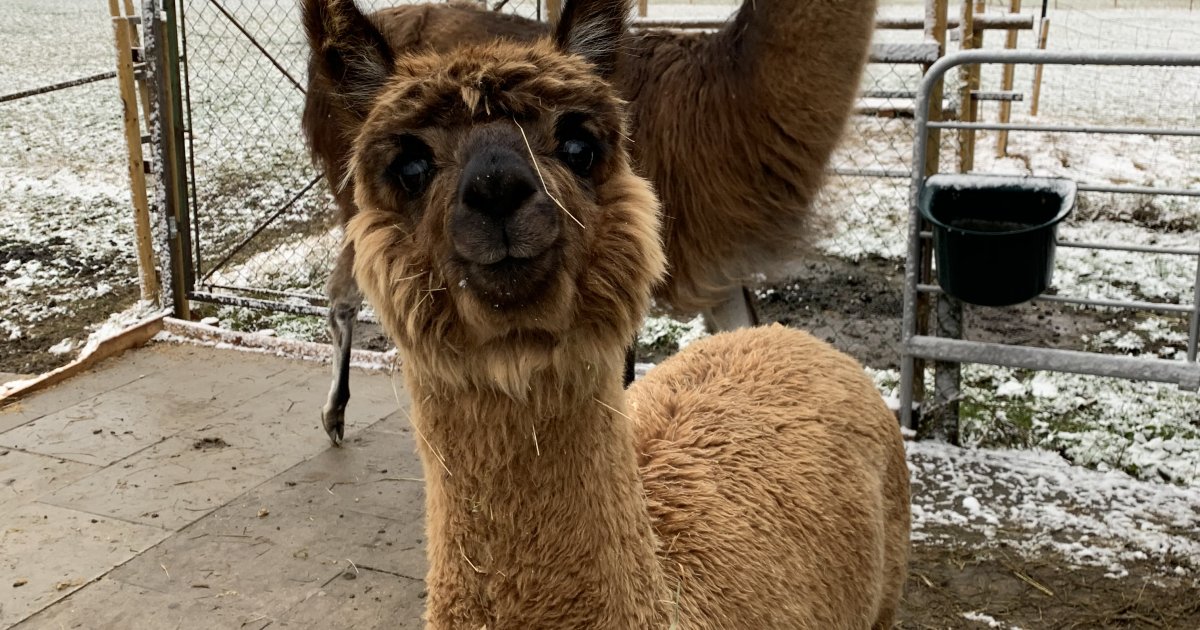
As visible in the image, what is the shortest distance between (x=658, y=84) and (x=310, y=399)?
2413 millimetres

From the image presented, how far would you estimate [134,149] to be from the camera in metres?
5.86

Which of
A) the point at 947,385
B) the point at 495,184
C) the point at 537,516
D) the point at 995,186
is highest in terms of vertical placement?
the point at 495,184

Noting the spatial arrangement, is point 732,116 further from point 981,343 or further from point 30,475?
point 30,475

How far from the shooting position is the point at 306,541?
137 inches

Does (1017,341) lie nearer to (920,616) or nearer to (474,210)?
(920,616)

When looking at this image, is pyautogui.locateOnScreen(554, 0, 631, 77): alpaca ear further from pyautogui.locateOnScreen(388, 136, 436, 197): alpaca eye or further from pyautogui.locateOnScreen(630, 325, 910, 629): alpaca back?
pyautogui.locateOnScreen(630, 325, 910, 629): alpaca back

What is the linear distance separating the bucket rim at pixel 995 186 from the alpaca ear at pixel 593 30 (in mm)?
2186

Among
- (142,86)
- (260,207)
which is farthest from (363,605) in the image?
(260,207)

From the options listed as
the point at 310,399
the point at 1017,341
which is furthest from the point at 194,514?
the point at 1017,341

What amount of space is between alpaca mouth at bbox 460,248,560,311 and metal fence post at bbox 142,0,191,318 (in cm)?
499

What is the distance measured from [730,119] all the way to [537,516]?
2.44 metres

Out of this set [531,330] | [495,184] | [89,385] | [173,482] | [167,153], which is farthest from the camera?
[167,153]

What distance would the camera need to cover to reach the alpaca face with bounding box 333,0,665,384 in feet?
4.81

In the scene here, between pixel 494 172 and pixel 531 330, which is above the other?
pixel 494 172
